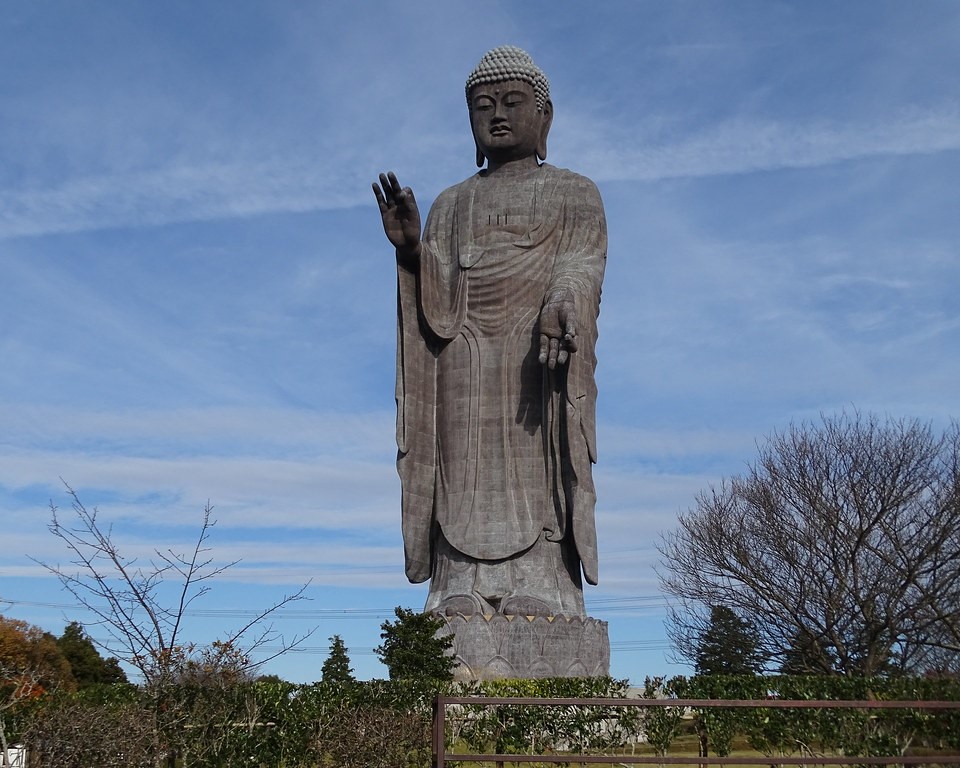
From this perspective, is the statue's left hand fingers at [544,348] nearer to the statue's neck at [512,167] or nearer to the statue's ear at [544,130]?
the statue's neck at [512,167]

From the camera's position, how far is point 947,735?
921 cm

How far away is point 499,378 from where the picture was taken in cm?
1320

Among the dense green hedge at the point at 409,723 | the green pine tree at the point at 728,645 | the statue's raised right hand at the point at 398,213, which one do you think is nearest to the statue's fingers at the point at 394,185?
the statue's raised right hand at the point at 398,213

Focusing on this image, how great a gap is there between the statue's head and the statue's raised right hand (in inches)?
72.3

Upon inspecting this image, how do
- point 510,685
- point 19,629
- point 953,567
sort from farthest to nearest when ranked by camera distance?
point 19,629 < point 953,567 < point 510,685

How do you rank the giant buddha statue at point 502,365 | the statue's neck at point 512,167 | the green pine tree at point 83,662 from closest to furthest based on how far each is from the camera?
1. the giant buddha statue at point 502,365
2. the statue's neck at point 512,167
3. the green pine tree at point 83,662

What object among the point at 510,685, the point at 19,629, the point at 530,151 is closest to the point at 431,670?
the point at 510,685

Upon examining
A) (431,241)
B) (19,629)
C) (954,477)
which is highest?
(431,241)

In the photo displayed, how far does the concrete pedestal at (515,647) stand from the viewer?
37.8ft

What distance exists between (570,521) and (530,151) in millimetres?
4664

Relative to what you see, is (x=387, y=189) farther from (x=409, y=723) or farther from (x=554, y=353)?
(x=409, y=723)

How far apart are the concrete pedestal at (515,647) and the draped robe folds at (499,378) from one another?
3.09 feet

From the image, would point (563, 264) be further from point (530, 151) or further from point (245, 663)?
point (245, 663)

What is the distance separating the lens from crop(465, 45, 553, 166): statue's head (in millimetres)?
13664
